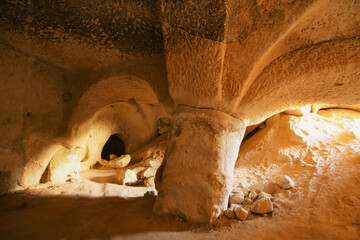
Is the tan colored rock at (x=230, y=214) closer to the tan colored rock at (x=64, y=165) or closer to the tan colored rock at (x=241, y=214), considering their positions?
the tan colored rock at (x=241, y=214)

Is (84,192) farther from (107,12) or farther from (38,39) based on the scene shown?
(107,12)

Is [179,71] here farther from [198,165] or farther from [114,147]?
[114,147]

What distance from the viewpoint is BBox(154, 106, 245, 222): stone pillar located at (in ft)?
4.51

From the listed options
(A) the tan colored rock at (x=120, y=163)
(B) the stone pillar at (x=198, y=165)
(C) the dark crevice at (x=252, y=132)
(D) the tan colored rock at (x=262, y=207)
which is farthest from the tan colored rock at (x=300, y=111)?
(A) the tan colored rock at (x=120, y=163)

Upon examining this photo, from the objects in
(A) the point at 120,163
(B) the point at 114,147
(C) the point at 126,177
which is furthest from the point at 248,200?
(B) the point at 114,147

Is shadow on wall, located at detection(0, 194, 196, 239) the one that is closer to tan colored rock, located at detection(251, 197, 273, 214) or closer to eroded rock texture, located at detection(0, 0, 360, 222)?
eroded rock texture, located at detection(0, 0, 360, 222)

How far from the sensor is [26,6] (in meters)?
1.62

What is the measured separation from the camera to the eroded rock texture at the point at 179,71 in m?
1.20

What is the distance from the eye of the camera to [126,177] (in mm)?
2689

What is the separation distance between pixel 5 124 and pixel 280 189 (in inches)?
124

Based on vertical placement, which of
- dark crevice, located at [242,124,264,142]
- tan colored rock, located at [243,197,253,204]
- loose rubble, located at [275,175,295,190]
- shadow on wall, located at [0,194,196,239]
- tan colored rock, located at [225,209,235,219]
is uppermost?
dark crevice, located at [242,124,264,142]

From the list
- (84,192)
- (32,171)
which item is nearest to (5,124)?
(32,171)

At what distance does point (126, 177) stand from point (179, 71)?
1.98 m

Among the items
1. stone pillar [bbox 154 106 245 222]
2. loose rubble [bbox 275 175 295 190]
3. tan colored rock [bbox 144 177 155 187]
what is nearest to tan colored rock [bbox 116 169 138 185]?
tan colored rock [bbox 144 177 155 187]
